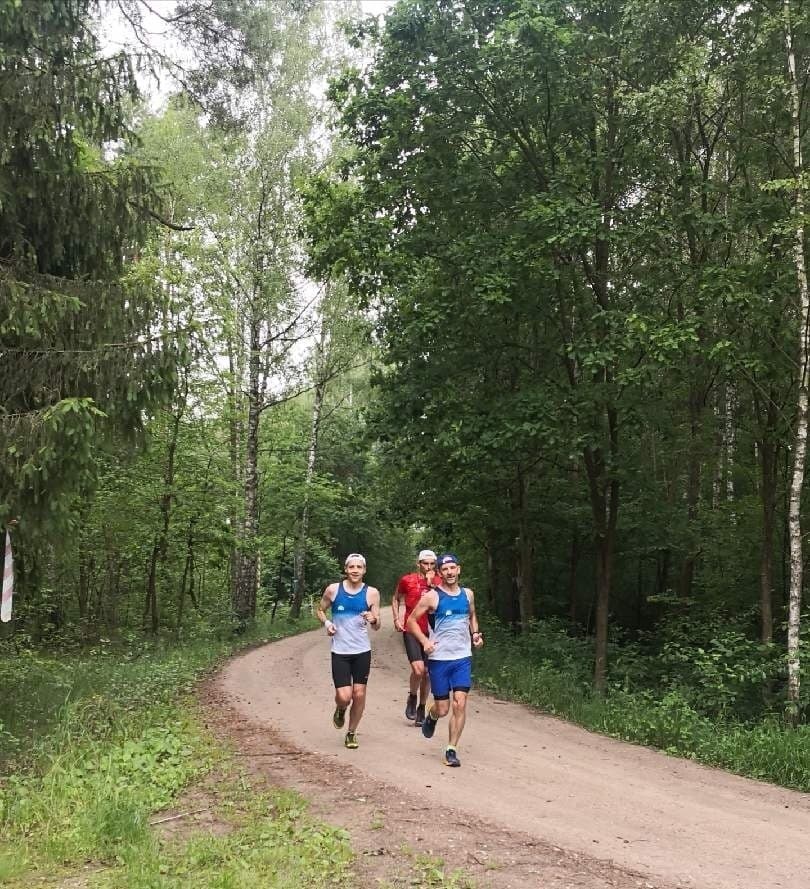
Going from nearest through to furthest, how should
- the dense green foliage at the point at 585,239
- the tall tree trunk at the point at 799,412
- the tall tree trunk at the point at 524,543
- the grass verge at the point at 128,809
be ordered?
the grass verge at the point at 128,809 → the tall tree trunk at the point at 799,412 → the dense green foliage at the point at 585,239 → the tall tree trunk at the point at 524,543

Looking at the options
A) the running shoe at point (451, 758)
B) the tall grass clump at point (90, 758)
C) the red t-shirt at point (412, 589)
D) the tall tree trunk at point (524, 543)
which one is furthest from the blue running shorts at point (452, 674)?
the tall tree trunk at point (524, 543)

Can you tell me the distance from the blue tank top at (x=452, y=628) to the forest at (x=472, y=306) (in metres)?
3.31

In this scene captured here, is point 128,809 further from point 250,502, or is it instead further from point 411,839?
point 250,502

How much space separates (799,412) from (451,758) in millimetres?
A: 6354

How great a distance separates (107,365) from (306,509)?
17.9 metres

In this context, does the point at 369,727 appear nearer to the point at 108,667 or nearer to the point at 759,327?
the point at 108,667

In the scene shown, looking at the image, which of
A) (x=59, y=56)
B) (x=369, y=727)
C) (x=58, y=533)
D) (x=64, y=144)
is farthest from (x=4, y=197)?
(x=369, y=727)

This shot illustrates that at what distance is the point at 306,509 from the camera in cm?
2569

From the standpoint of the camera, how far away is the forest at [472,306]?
27.3 feet

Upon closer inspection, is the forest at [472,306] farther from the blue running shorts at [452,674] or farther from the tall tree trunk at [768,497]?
the blue running shorts at [452,674]

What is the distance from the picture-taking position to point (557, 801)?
612 centimetres

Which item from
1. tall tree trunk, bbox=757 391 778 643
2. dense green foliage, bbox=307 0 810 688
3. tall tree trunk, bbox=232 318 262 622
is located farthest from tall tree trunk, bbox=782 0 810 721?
tall tree trunk, bbox=232 318 262 622

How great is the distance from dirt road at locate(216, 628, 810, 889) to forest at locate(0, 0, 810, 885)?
118cm

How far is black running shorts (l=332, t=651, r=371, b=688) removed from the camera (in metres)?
7.42
